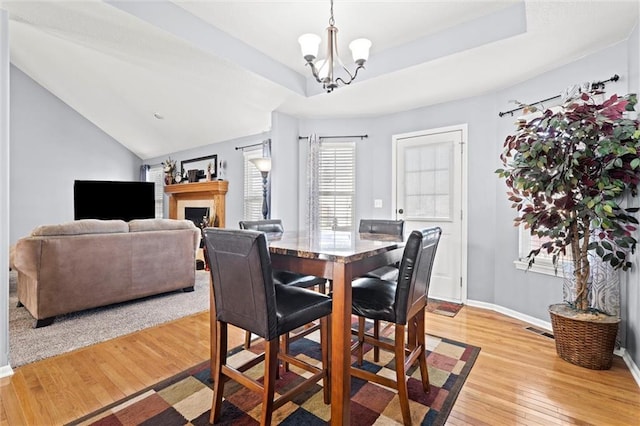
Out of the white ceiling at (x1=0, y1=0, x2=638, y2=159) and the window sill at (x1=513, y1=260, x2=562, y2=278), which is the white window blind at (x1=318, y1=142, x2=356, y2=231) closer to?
the white ceiling at (x1=0, y1=0, x2=638, y2=159)

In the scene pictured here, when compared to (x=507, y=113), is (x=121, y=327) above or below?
below

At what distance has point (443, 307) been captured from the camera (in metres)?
3.42

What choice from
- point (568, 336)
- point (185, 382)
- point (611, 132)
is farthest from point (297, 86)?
point (568, 336)

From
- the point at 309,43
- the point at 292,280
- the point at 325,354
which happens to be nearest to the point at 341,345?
the point at 325,354

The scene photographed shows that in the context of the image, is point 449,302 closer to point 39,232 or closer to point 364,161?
point 364,161

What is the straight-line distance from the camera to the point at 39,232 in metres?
2.67

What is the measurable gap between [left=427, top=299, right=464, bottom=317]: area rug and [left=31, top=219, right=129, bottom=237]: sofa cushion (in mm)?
3382

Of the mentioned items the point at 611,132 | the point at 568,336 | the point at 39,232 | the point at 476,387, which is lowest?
the point at 476,387

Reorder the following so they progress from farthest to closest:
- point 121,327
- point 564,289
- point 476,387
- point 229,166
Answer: point 229,166 < point 121,327 < point 564,289 < point 476,387

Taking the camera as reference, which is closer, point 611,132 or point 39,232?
point 611,132

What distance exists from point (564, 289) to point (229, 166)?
5309mm

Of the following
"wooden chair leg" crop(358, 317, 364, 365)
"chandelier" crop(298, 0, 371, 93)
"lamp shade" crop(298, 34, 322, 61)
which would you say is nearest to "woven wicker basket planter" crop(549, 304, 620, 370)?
"wooden chair leg" crop(358, 317, 364, 365)

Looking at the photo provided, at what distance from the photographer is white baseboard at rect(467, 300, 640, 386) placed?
80.3 inches

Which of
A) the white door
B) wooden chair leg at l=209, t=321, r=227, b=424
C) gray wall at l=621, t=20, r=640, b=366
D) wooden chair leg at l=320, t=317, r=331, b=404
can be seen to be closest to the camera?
wooden chair leg at l=209, t=321, r=227, b=424
